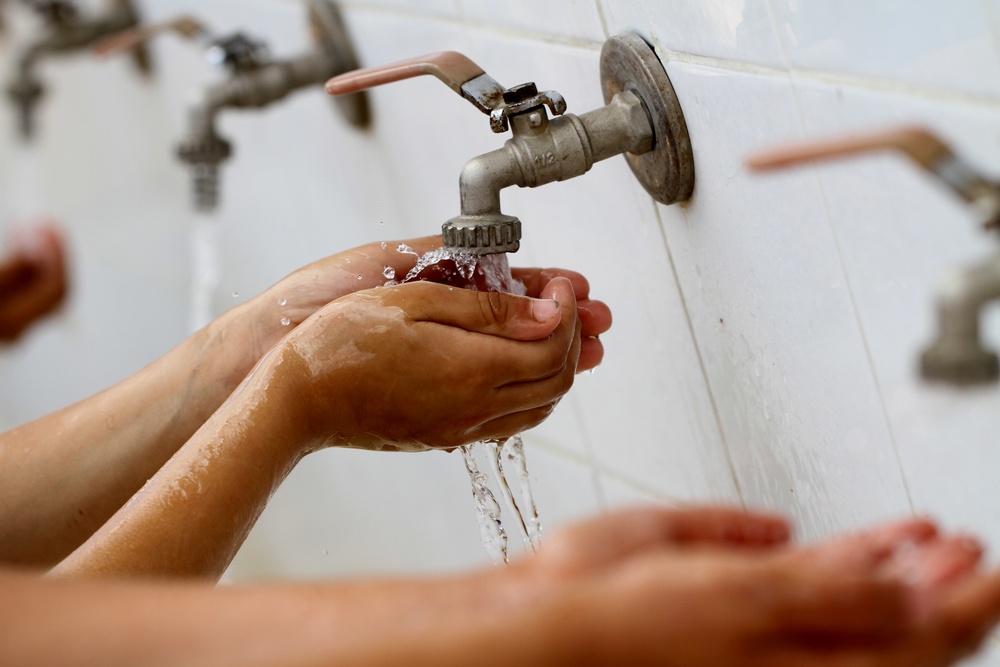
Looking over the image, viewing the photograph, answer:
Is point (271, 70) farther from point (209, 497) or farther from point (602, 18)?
point (209, 497)

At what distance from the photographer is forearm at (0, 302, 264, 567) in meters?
0.66

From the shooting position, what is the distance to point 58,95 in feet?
5.89

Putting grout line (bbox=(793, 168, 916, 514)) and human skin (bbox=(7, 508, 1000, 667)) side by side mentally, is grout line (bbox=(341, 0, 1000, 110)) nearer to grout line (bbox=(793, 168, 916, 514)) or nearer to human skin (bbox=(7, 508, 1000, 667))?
grout line (bbox=(793, 168, 916, 514))

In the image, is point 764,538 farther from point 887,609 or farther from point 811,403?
point 811,403

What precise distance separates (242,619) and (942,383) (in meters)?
0.22

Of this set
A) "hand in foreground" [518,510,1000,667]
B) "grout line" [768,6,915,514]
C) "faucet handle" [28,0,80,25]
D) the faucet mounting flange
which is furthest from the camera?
"faucet handle" [28,0,80,25]

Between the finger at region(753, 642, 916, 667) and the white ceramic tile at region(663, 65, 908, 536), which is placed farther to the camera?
the white ceramic tile at region(663, 65, 908, 536)

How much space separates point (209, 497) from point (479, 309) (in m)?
0.16

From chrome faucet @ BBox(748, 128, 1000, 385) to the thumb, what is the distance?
0.73 feet

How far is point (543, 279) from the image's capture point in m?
0.64

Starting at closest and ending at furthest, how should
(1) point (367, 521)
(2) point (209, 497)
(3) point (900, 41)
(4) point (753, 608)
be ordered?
(4) point (753, 608)
(3) point (900, 41)
(2) point (209, 497)
(1) point (367, 521)

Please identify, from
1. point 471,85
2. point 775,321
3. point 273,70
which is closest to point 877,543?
point 775,321

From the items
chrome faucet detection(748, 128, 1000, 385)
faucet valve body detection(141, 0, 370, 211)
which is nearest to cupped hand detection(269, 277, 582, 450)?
chrome faucet detection(748, 128, 1000, 385)

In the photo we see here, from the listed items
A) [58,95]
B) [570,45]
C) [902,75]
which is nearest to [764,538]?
[902,75]
